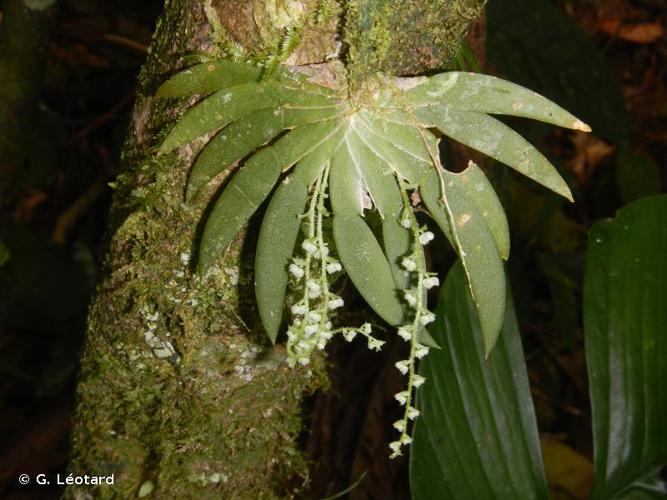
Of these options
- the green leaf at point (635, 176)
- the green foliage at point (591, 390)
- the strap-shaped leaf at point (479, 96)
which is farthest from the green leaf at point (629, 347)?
the green leaf at point (635, 176)

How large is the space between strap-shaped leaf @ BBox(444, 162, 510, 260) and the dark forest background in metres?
0.65

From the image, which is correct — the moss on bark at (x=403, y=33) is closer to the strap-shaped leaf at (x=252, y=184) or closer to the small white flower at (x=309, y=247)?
the strap-shaped leaf at (x=252, y=184)

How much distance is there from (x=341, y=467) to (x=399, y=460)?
165mm

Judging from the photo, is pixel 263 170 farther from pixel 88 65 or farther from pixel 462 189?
pixel 88 65

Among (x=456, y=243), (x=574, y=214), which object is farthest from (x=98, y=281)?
(x=574, y=214)

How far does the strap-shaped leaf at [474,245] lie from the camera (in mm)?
756

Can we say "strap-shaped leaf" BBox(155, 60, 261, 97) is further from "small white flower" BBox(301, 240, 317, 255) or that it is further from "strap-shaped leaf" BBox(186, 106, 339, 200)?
"small white flower" BBox(301, 240, 317, 255)

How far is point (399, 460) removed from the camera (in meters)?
1.74

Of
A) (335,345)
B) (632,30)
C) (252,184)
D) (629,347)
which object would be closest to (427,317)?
(252,184)

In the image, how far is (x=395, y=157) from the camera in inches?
30.3

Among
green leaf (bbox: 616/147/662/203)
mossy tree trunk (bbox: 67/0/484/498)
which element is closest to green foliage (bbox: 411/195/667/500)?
mossy tree trunk (bbox: 67/0/484/498)

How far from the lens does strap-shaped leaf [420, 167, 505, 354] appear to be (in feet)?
2.48

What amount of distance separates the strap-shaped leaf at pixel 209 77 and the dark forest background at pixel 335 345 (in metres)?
0.73

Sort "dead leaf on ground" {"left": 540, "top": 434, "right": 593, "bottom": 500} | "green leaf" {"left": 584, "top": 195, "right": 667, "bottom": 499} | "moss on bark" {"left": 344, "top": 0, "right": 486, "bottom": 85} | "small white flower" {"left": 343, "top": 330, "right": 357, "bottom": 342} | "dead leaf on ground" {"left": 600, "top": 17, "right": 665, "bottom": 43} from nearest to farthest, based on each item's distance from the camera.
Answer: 1. "moss on bark" {"left": 344, "top": 0, "right": 486, "bottom": 85}
2. "small white flower" {"left": 343, "top": 330, "right": 357, "bottom": 342}
3. "green leaf" {"left": 584, "top": 195, "right": 667, "bottom": 499}
4. "dead leaf on ground" {"left": 540, "top": 434, "right": 593, "bottom": 500}
5. "dead leaf on ground" {"left": 600, "top": 17, "right": 665, "bottom": 43}
